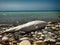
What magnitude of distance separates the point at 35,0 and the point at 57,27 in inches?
13.6

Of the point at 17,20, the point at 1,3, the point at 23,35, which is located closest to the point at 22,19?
the point at 17,20

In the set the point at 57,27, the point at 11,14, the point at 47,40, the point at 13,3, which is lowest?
the point at 47,40

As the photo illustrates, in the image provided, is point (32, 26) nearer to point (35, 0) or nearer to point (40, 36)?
point (40, 36)

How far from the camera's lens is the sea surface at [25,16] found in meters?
1.50

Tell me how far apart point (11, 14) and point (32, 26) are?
0.78 feet

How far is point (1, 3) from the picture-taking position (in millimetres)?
1519

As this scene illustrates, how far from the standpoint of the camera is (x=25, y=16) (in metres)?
1.51

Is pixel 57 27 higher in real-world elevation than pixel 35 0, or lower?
lower

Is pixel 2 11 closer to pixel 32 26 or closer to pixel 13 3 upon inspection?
pixel 13 3

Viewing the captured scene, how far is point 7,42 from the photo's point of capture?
1449 millimetres

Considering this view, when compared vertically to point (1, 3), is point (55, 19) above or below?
below

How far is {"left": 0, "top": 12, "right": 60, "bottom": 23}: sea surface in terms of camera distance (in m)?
1.50

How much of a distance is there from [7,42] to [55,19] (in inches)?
20.5

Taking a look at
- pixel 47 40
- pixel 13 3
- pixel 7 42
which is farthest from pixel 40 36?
pixel 13 3
